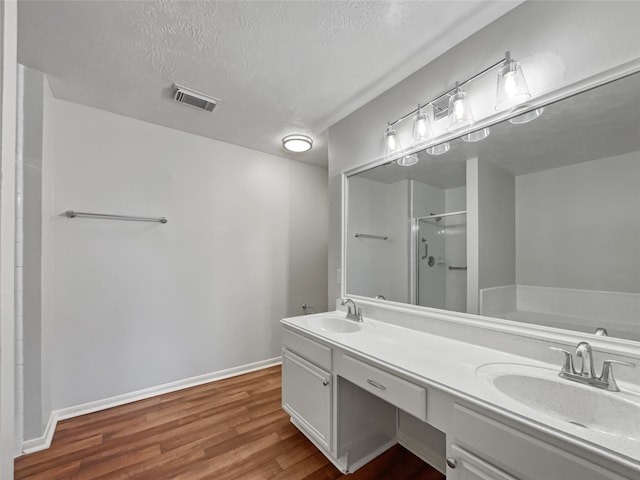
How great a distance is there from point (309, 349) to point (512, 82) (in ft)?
5.65

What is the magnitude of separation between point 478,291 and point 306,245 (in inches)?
85.0

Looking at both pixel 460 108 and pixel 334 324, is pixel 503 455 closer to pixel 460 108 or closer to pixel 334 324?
pixel 334 324

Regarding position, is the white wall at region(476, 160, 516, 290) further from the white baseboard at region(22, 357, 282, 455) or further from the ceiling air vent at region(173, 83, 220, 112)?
the white baseboard at region(22, 357, 282, 455)

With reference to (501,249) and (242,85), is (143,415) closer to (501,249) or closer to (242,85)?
(242,85)

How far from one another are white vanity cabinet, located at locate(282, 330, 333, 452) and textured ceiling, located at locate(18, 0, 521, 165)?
170 centimetres

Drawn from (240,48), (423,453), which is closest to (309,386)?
(423,453)

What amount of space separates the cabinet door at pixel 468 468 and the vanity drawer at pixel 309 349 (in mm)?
723

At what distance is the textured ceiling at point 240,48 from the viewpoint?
1.35 metres

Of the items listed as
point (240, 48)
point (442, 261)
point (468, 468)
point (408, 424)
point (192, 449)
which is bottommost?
point (192, 449)

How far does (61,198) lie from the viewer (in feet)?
6.88

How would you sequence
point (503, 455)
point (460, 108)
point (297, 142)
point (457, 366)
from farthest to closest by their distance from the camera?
point (297, 142) → point (460, 108) → point (457, 366) → point (503, 455)

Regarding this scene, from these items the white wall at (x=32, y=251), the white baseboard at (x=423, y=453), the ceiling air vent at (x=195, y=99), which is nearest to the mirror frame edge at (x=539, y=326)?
the white baseboard at (x=423, y=453)

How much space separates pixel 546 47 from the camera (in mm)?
1223

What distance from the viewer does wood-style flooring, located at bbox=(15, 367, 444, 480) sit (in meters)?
1.58
